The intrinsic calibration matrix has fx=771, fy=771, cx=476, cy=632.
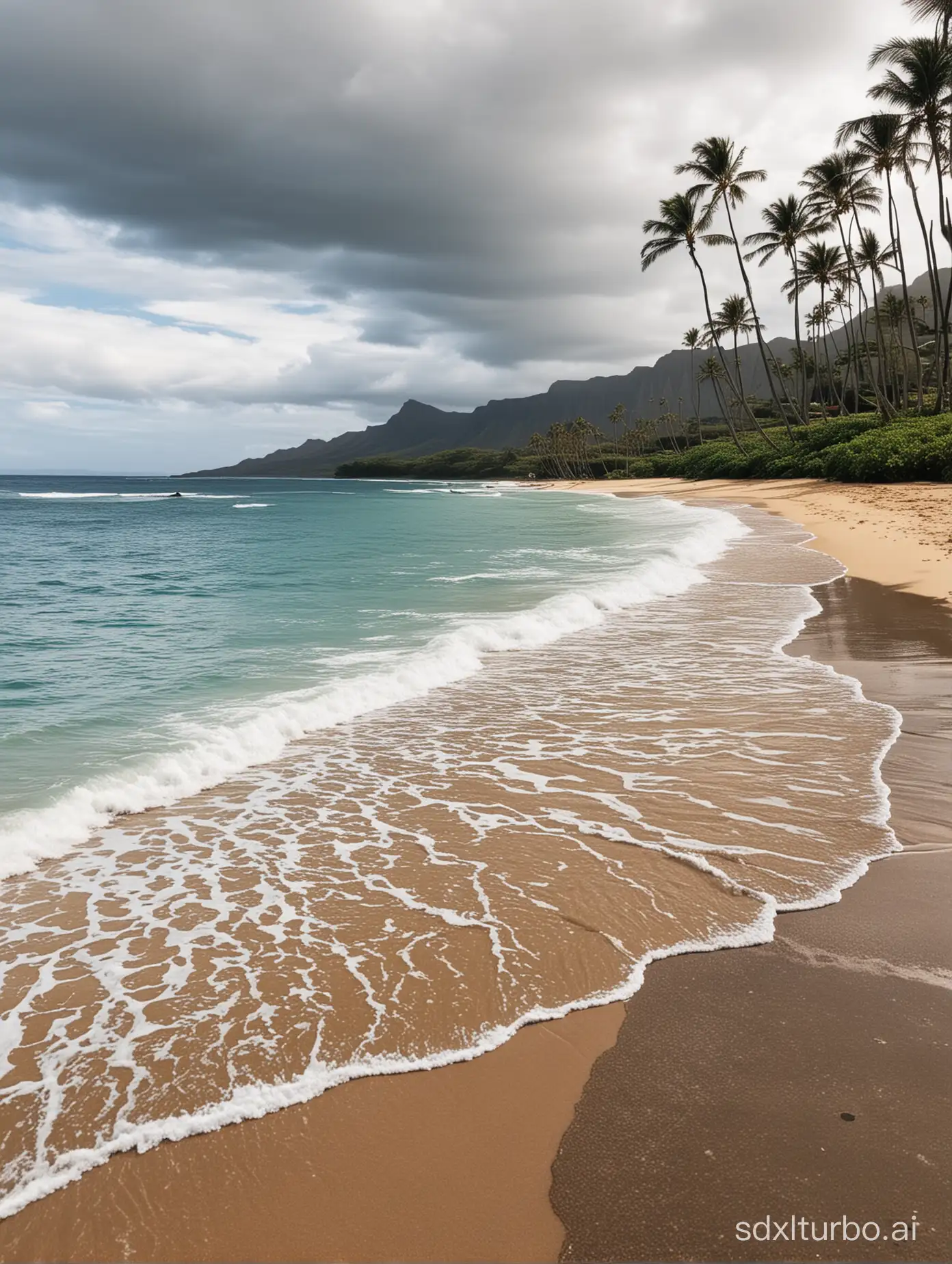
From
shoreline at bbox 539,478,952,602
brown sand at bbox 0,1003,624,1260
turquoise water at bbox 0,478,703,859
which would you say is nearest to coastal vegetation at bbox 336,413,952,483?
shoreline at bbox 539,478,952,602

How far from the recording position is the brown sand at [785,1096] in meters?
2.37

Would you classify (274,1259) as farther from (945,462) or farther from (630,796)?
(945,462)

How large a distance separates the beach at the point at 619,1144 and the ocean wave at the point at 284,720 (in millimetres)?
3286

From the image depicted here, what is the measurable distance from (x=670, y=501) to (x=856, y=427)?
11319 millimetres

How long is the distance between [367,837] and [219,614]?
11.7 m

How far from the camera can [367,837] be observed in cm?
537

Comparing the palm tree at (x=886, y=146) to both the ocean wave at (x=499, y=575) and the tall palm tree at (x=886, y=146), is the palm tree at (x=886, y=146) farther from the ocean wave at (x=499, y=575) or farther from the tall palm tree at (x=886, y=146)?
the ocean wave at (x=499, y=575)

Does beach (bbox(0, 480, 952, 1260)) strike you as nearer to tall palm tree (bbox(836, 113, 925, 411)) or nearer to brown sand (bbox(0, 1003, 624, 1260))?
brown sand (bbox(0, 1003, 624, 1260))

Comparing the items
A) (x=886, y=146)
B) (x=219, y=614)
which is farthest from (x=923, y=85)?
(x=219, y=614)

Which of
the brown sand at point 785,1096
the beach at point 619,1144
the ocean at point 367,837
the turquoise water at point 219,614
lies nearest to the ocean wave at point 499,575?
the turquoise water at point 219,614

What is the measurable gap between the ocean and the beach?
0.56 ft

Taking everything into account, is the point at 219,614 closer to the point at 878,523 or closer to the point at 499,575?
the point at 499,575

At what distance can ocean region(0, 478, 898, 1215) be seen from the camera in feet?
10.8

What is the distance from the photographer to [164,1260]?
2346mm
